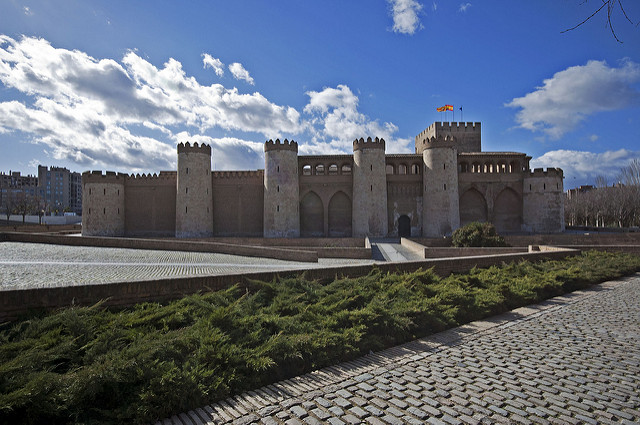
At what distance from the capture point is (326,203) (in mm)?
31484

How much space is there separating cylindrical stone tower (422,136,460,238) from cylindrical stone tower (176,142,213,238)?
17272 mm

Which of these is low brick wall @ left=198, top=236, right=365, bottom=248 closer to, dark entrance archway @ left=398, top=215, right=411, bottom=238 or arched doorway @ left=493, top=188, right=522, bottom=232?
dark entrance archway @ left=398, top=215, right=411, bottom=238

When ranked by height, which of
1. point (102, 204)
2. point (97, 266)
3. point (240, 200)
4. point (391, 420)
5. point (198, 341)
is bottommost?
point (391, 420)

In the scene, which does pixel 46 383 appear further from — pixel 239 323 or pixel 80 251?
pixel 80 251

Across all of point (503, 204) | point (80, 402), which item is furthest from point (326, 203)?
point (80, 402)

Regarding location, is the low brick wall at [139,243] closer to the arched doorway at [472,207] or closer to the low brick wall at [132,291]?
the low brick wall at [132,291]

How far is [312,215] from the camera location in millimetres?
32188

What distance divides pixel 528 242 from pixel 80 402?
22.4 meters

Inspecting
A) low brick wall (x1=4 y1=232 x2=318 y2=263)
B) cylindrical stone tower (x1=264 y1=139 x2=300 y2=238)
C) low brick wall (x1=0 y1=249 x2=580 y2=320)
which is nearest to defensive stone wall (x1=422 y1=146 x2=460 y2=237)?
cylindrical stone tower (x1=264 y1=139 x2=300 y2=238)

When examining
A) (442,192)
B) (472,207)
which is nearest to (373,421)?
(442,192)

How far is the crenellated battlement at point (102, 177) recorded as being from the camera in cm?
3172

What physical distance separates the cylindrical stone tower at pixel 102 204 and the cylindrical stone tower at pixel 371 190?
1914 cm

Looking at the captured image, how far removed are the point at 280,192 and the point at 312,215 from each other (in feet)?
12.3

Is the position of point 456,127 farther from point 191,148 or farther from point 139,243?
point 139,243
